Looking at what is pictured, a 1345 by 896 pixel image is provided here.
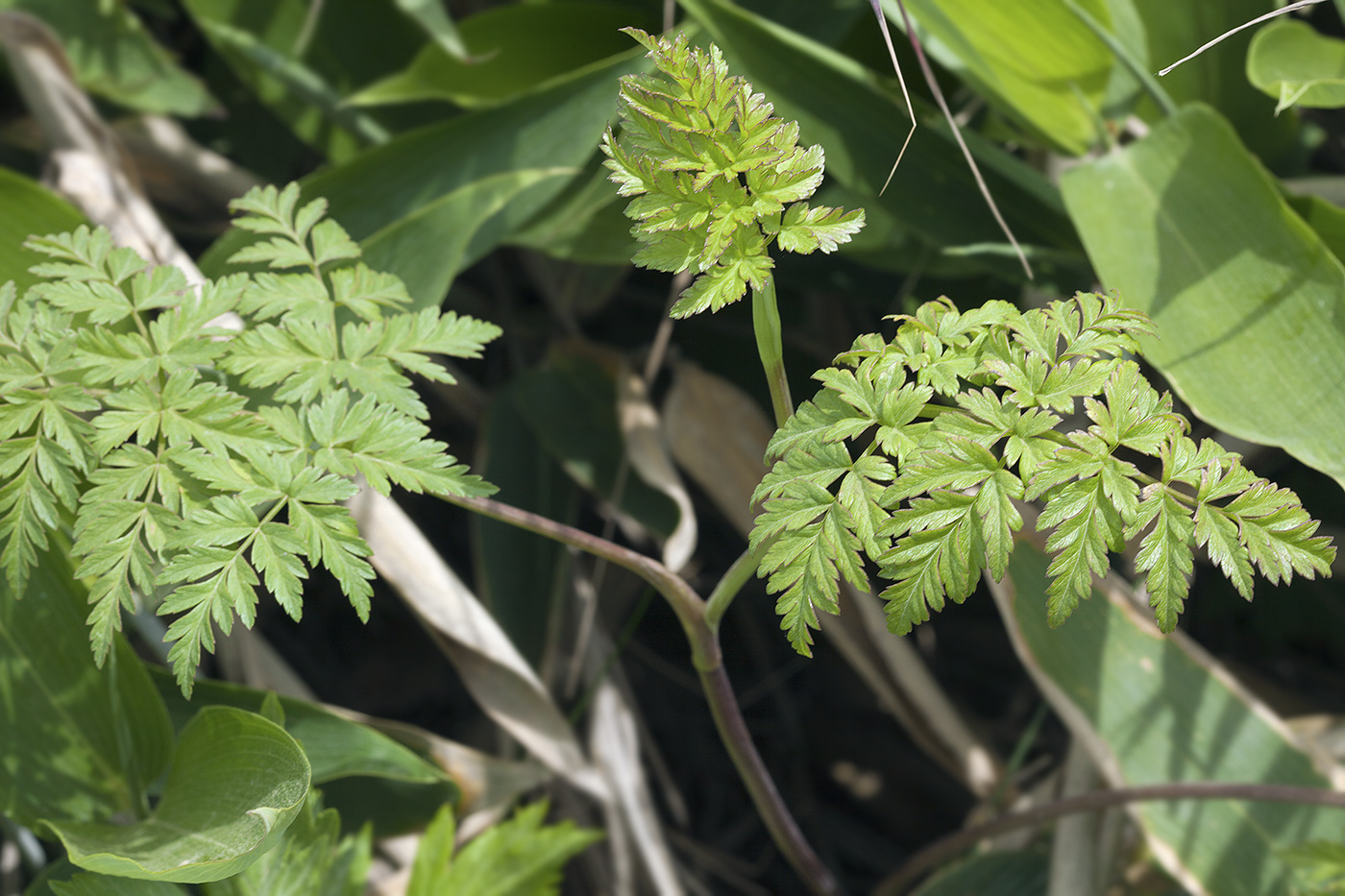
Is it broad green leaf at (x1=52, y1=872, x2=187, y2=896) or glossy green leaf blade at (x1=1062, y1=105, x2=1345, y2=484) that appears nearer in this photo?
broad green leaf at (x1=52, y1=872, x2=187, y2=896)

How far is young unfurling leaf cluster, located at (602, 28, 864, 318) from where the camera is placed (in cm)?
A: 41

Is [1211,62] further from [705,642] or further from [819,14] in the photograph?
[705,642]

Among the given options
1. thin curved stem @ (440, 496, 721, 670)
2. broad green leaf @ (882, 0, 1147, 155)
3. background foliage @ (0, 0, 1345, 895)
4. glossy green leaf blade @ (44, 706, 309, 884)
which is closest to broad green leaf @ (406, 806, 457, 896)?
background foliage @ (0, 0, 1345, 895)

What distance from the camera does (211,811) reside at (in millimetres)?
583

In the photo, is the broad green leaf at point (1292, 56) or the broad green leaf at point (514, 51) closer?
the broad green leaf at point (1292, 56)

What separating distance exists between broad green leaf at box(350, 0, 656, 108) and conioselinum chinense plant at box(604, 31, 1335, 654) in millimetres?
598

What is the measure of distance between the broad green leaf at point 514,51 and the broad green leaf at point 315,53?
0.06 meters

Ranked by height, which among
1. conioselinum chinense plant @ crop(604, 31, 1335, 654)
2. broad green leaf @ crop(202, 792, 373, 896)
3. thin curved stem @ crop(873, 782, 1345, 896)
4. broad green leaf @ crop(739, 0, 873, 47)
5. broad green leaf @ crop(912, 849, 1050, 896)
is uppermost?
broad green leaf @ crop(739, 0, 873, 47)

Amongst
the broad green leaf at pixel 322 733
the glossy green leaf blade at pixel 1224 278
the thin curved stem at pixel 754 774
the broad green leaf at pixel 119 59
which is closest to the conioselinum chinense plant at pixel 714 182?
the thin curved stem at pixel 754 774

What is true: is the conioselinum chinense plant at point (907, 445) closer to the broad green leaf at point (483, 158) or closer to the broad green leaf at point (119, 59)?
the broad green leaf at point (483, 158)

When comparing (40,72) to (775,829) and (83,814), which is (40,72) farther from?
(775,829)

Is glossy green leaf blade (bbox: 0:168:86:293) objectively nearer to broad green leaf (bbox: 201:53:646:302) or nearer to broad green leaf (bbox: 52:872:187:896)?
broad green leaf (bbox: 201:53:646:302)

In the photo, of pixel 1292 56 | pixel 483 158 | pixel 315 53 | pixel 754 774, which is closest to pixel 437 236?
pixel 483 158

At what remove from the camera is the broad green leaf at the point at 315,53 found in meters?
0.98
